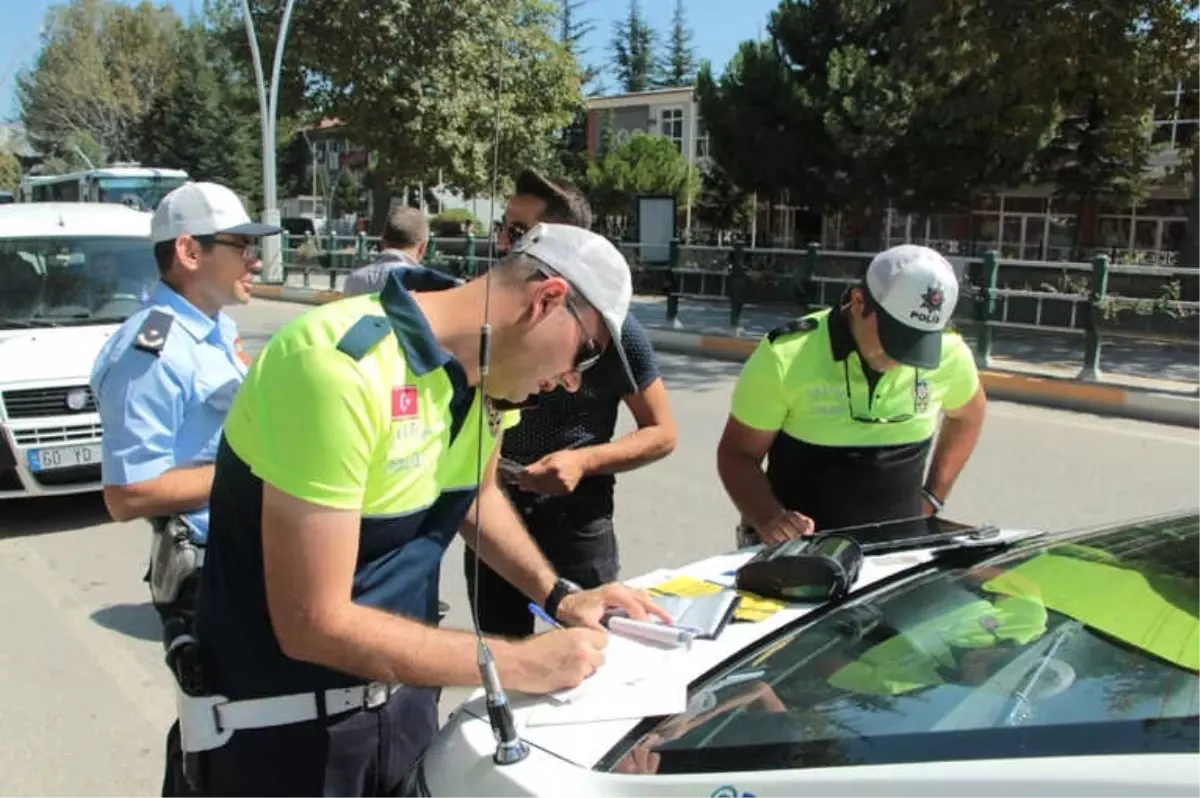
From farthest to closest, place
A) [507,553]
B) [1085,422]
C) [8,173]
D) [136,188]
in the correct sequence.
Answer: [8,173]
[136,188]
[1085,422]
[507,553]

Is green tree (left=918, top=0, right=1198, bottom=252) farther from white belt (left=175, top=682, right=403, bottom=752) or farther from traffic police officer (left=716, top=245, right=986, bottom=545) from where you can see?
white belt (left=175, top=682, right=403, bottom=752)

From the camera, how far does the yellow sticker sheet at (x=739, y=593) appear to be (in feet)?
6.66

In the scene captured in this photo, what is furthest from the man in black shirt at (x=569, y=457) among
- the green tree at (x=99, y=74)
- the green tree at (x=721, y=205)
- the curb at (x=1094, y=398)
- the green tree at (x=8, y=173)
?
the green tree at (x=8, y=173)

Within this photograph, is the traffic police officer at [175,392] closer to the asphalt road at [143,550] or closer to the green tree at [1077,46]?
the asphalt road at [143,550]

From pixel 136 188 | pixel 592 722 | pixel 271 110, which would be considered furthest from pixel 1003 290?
pixel 136 188

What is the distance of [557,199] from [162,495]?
136cm

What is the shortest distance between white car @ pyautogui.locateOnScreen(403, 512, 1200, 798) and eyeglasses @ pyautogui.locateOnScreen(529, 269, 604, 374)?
1.77 ft

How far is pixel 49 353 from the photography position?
626cm

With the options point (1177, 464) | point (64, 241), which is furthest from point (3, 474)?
point (1177, 464)

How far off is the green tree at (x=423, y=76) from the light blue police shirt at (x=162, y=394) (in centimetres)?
2338

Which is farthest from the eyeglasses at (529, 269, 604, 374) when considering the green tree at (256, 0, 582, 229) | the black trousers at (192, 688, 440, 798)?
the green tree at (256, 0, 582, 229)

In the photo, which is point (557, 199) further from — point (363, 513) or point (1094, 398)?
point (1094, 398)

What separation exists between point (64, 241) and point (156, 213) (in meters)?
4.61

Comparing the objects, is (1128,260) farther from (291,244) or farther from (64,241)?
(291,244)
